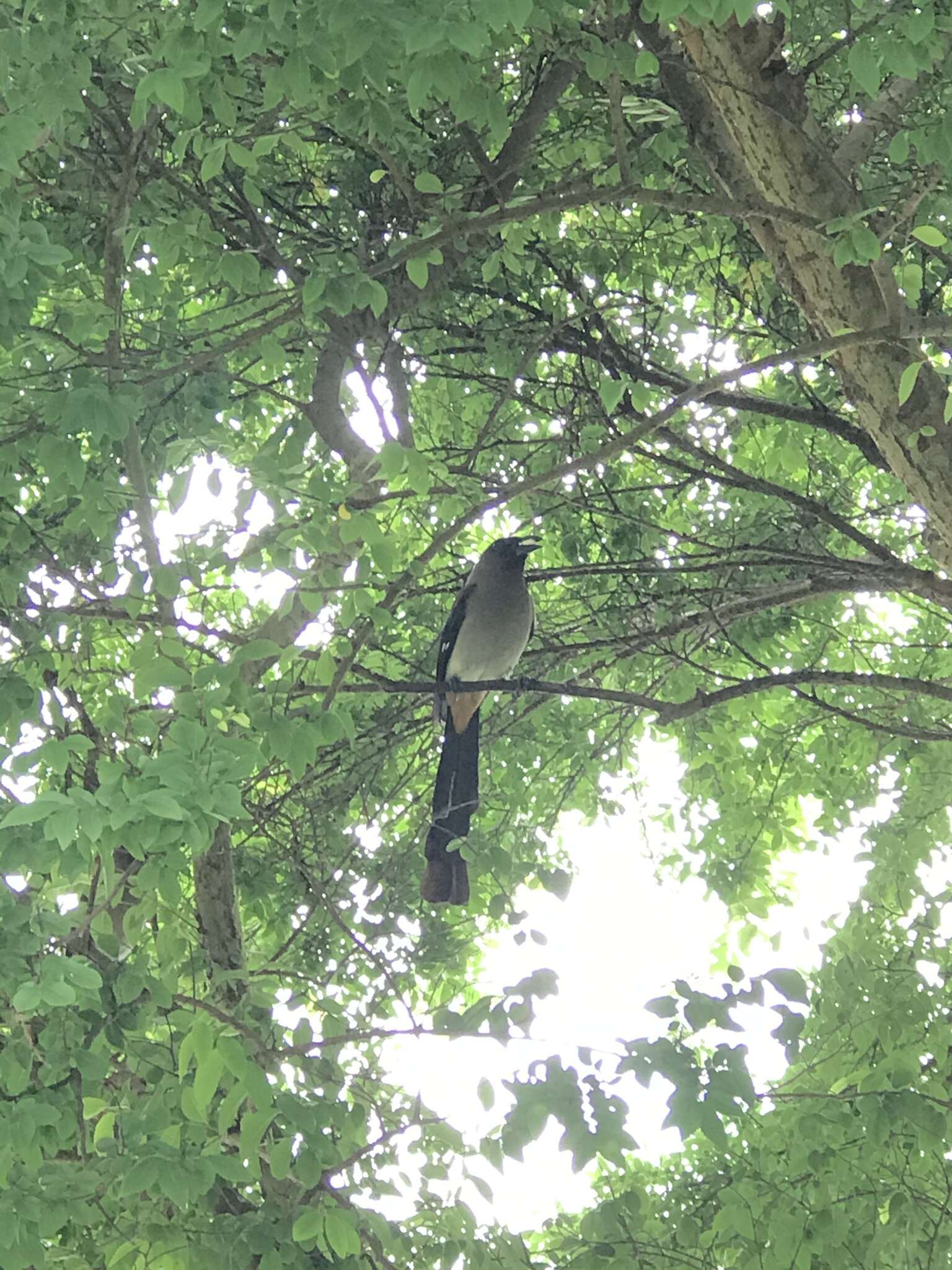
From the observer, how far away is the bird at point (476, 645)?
4.99 meters

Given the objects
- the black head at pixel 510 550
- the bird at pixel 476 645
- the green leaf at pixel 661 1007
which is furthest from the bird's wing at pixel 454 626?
the green leaf at pixel 661 1007

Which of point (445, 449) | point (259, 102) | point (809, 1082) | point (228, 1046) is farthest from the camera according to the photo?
point (445, 449)

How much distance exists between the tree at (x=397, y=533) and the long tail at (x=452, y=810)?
0.20 meters

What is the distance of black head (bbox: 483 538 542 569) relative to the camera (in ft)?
18.2

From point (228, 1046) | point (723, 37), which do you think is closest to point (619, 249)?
point (723, 37)

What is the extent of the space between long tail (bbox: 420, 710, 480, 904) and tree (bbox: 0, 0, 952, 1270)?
200 mm

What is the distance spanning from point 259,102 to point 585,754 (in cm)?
302

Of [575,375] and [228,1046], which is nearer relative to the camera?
[228,1046]

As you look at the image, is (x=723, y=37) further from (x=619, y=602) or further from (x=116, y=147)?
(x=619, y=602)

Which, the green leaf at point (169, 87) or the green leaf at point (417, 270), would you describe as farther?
the green leaf at point (417, 270)

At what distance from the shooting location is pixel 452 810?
4.34m

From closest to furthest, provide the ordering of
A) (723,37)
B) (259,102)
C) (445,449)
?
(723,37) → (259,102) → (445,449)

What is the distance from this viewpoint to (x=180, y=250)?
148 inches

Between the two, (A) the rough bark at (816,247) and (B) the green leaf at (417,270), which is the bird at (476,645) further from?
(B) the green leaf at (417,270)
